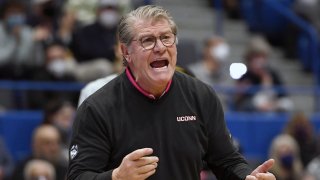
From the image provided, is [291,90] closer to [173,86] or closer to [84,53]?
[84,53]

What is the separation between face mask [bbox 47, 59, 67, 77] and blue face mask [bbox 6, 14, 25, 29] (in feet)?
2.12

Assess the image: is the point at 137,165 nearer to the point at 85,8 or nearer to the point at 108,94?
the point at 108,94

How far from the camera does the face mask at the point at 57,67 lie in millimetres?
10750

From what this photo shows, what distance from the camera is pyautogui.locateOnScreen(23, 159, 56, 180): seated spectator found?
8836mm

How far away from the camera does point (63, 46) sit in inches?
435

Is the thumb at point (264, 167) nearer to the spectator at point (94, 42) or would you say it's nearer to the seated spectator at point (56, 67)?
the seated spectator at point (56, 67)

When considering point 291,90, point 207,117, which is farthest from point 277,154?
point 207,117

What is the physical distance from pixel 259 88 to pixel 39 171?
12.1 feet

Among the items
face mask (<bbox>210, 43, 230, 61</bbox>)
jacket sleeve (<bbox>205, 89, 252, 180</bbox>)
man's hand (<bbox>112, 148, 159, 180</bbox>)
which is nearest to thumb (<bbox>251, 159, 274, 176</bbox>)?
jacket sleeve (<bbox>205, 89, 252, 180</bbox>)

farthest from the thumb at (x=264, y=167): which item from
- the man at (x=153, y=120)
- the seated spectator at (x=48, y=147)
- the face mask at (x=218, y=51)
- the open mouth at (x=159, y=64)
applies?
the face mask at (x=218, y=51)

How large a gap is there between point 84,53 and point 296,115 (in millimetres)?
2657

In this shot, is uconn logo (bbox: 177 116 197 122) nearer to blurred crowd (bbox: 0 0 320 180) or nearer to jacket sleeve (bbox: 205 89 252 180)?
jacket sleeve (bbox: 205 89 252 180)

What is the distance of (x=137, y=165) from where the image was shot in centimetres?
429

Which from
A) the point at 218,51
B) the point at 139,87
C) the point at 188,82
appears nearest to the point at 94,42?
the point at 218,51
